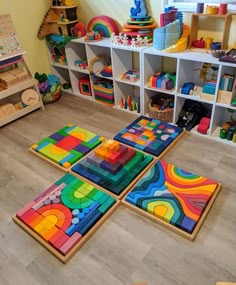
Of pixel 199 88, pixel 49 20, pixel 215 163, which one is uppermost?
pixel 49 20

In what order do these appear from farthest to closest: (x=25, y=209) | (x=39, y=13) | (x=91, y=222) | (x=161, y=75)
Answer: (x=39, y=13) < (x=161, y=75) < (x=25, y=209) < (x=91, y=222)

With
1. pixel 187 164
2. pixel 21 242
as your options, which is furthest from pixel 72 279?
pixel 187 164

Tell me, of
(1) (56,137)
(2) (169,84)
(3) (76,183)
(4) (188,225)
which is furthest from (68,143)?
(4) (188,225)

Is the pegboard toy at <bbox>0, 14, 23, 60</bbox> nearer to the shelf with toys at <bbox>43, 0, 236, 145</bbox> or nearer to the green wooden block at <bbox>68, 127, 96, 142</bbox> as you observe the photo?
the shelf with toys at <bbox>43, 0, 236, 145</bbox>

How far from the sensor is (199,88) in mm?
2318

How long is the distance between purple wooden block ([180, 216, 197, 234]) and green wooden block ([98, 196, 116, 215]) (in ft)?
1.42

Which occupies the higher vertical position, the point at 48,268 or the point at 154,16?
the point at 154,16

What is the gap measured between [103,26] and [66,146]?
131cm

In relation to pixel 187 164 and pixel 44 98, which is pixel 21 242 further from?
pixel 44 98

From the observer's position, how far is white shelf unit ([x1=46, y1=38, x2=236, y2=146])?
2.06 meters

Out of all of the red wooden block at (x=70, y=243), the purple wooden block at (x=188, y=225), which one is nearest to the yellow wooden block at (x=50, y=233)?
the red wooden block at (x=70, y=243)

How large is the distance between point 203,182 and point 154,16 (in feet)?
5.01

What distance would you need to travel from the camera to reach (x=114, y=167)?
1.80 metres

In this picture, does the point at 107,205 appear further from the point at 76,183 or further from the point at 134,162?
the point at 134,162
